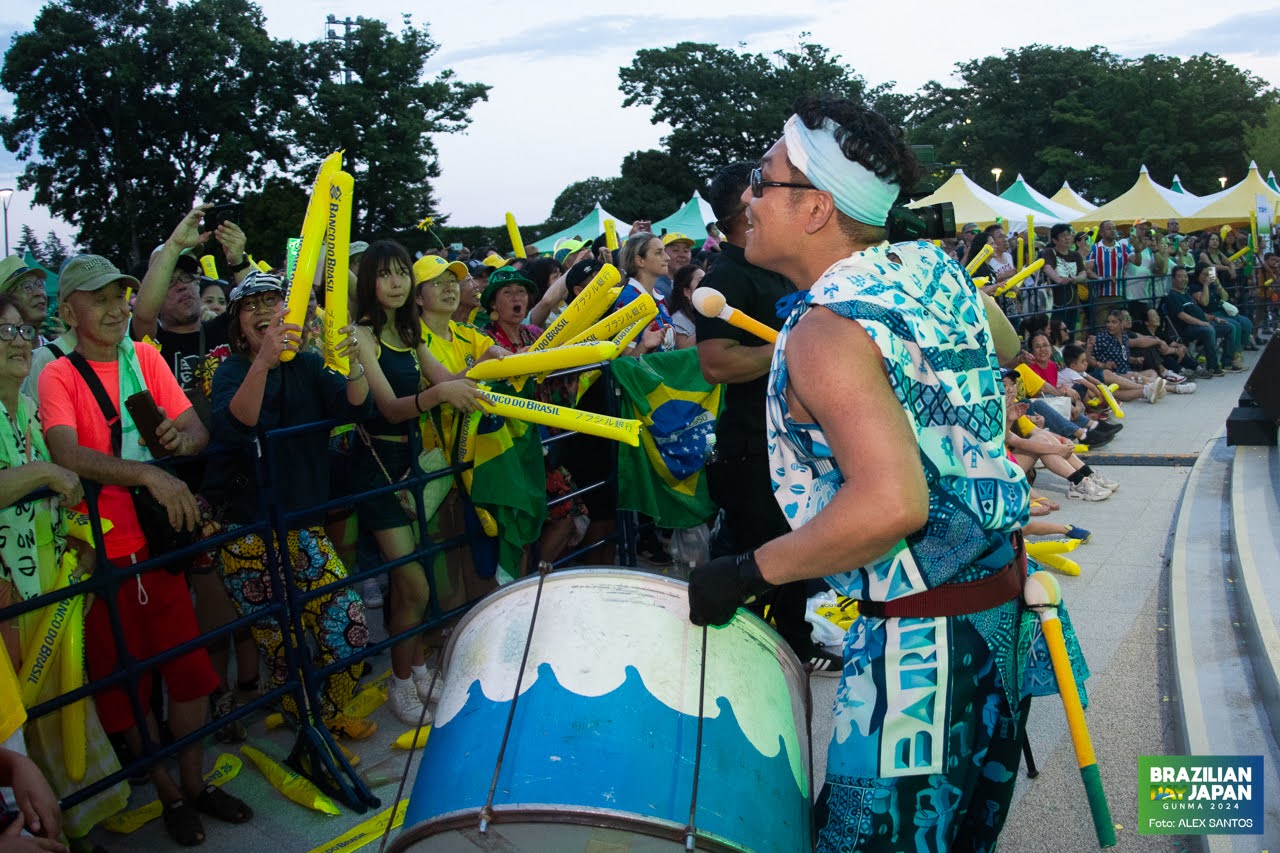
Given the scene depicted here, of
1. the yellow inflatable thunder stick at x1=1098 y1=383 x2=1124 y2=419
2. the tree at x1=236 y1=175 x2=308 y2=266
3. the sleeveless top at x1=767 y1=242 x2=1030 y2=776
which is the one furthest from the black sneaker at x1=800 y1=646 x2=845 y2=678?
the tree at x1=236 y1=175 x2=308 y2=266

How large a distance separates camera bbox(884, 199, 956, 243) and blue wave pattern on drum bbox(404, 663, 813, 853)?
1039mm

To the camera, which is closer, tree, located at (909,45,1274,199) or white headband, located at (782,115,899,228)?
white headband, located at (782,115,899,228)

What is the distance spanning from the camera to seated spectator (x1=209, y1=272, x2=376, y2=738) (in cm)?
381

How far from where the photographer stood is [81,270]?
383 centimetres

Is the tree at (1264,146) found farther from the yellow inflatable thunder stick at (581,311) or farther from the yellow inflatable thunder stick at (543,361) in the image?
the yellow inflatable thunder stick at (543,361)

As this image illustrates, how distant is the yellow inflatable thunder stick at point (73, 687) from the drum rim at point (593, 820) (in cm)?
214

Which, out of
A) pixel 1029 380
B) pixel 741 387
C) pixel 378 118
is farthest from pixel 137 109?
pixel 741 387

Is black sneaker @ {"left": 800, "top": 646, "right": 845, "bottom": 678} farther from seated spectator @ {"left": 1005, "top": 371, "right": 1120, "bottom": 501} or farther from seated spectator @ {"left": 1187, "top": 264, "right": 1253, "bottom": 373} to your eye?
seated spectator @ {"left": 1187, "top": 264, "right": 1253, "bottom": 373}

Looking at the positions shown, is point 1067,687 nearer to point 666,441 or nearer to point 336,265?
point 336,265

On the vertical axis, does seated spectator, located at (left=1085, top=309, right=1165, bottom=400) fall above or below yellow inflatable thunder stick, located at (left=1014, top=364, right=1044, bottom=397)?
below

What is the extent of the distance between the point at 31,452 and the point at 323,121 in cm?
3922

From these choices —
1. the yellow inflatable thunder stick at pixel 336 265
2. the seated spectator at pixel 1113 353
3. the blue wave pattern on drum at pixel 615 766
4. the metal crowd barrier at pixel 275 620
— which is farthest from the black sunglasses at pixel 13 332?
the seated spectator at pixel 1113 353

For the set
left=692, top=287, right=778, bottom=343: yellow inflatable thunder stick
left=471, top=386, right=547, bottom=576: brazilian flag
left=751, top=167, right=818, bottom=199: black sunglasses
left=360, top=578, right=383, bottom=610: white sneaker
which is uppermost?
left=751, top=167, right=818, bottom=199: black sunglasses

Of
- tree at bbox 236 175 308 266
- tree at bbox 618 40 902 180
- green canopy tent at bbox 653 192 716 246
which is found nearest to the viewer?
green canopy tent at bbox 653 192 716 246
